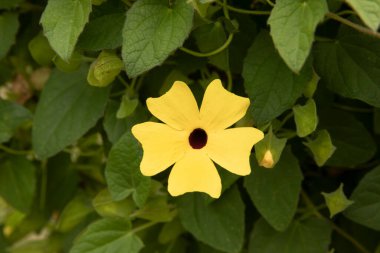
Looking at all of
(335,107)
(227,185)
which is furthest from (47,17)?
(335,107)

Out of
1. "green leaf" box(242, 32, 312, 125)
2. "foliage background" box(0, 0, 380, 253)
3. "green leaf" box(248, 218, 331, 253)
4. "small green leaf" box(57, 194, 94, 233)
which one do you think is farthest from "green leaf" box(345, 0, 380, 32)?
"small green leaf" box(57, 194, 94, 233)

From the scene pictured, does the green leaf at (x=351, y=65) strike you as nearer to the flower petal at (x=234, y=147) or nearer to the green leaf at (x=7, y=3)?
the flower petal at (x=234, y=147)

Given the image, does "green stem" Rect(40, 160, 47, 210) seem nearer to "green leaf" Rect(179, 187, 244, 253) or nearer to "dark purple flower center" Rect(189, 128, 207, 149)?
"green leaf" Rect(179, 187, 244, 253)

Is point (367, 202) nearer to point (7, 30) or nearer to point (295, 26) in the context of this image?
point (295, 26)

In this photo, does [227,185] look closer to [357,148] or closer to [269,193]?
[269,193]

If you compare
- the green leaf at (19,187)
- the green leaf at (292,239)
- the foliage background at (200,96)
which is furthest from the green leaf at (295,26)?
the green leaf at (19,187)

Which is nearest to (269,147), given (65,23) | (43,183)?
(65,23)
